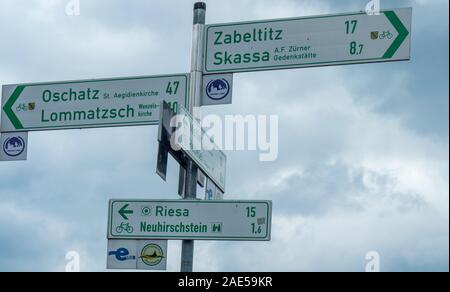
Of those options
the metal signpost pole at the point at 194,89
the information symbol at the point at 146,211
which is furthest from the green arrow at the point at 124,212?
the metal signpost pole at the point at 194,89

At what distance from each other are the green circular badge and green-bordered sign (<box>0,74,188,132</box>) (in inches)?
62.6

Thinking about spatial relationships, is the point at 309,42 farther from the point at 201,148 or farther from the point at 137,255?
the point at 137,255

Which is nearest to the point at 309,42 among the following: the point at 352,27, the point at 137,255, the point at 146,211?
the point at 352,27

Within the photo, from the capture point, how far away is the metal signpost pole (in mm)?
12828

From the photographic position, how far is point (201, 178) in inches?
526

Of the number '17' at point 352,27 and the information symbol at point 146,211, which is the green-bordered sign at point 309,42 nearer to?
the number '17' at point 352,27

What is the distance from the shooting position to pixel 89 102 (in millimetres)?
13938

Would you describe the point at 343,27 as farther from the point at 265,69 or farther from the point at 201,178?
the point at 201,178

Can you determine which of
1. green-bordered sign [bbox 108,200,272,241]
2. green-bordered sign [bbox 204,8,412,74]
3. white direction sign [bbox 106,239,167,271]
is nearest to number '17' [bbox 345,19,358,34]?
green-bordered sign [bbox 204,8,412,74]

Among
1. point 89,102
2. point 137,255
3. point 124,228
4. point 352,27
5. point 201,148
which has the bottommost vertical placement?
point 137,255

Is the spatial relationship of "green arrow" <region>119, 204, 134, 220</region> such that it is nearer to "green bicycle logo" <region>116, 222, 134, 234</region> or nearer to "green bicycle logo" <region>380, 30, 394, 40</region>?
"green bicycle logo" <region>116, 222, 134, 234</region>

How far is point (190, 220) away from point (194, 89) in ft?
5.26
